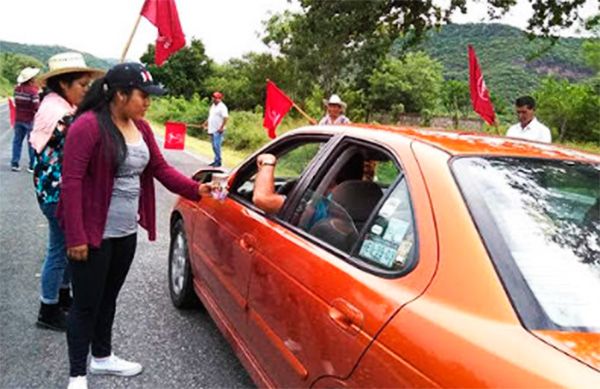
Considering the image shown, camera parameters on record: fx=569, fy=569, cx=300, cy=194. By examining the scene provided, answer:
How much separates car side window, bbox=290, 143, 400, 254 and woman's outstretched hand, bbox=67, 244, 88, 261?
1000 millimetres

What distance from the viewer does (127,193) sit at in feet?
9.68

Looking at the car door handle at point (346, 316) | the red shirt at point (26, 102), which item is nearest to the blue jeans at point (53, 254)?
the car door handle at point (346, 316)

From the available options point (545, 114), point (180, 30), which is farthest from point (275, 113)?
point (545, 114)

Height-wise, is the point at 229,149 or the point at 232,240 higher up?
the point at 232,240

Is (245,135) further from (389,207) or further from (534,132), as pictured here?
(389,207)

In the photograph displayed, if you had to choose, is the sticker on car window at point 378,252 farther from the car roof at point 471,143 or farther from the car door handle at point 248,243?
the car door handle at point 248,243

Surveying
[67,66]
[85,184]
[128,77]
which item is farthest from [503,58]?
[85,184]

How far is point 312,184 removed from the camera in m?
2.74

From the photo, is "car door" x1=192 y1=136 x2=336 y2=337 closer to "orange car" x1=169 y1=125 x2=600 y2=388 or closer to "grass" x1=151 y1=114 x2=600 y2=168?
"orange car" x1=169 y1=125 x2=600 y2=388

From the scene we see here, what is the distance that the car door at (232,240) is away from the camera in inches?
115

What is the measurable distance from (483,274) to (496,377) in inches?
12.7

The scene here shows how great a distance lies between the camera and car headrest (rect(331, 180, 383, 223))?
2822 mm

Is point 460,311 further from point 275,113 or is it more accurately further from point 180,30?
point 275,113

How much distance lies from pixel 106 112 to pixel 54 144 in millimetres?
925
